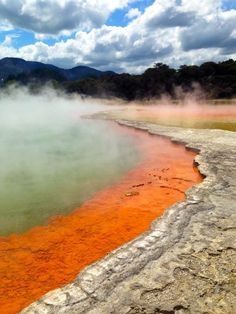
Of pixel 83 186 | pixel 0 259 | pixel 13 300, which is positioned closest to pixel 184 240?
pixel 13 300

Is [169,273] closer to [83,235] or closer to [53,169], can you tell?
[83,235]

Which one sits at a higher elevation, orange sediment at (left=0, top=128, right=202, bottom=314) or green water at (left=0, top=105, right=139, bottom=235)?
green water at (left=0, top=105, right=139, bottom=235)

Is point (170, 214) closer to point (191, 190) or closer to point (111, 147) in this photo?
point (191, 190)

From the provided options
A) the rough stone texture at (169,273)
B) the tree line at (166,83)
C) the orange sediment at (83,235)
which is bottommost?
the orange sediment at (83,235)

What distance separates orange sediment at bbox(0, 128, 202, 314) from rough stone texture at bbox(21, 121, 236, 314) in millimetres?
479

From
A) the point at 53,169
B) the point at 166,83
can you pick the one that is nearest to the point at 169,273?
the point at 53,169

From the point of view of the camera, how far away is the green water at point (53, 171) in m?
5.71

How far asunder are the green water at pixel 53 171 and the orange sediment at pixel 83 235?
0.35m

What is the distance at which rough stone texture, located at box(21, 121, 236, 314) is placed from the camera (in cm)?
289

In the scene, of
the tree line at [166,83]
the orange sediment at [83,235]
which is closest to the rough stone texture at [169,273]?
the orange sediment at [83,235]

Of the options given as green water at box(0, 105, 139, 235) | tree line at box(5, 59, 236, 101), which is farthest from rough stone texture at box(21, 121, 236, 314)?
tree line at box(5, 59, 236, 101)

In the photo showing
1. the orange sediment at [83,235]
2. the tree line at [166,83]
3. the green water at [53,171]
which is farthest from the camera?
the tree line at [166,83]

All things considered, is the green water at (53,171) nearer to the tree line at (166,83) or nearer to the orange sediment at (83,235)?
the orange sediment at (83,235)

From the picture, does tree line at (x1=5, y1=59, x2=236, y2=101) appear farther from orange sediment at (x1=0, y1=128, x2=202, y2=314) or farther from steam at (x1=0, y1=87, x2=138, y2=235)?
orange sediment at (x1=0, y1=128, x2=202, y2=314)
